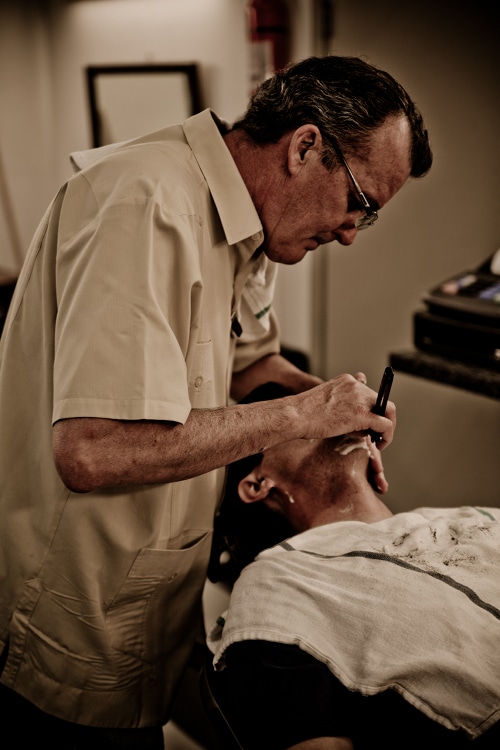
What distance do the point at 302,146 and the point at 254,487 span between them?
882 mm

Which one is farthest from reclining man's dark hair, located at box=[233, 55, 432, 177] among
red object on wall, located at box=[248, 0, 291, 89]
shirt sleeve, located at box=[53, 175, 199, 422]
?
red object on wall, located at box=[248, 0, 291, 89]

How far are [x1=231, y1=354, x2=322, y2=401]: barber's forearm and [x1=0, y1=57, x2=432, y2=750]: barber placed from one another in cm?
33

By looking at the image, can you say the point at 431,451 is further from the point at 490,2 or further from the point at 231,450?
the point at 231,450

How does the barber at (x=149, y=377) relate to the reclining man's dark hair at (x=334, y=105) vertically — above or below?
below

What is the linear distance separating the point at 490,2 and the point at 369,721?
2.66 m

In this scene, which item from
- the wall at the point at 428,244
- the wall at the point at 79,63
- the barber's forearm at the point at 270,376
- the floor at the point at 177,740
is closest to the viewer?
the barber's forearm at the point at 270,376

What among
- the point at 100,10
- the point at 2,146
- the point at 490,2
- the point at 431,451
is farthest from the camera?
the point at 2,146

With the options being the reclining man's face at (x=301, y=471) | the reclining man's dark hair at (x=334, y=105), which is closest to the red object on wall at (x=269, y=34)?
the reclining man's dark hair at (x=334, y=105)

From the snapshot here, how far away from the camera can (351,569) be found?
58.8 inches

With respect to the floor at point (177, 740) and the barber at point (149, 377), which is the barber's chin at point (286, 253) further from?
the floor at point (177, 740)

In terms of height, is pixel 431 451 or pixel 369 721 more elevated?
pixel 369 721

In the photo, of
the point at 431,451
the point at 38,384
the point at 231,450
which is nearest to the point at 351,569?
the point at 231,450

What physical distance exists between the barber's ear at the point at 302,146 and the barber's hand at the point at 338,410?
46cm

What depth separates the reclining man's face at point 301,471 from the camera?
5.99 ft
